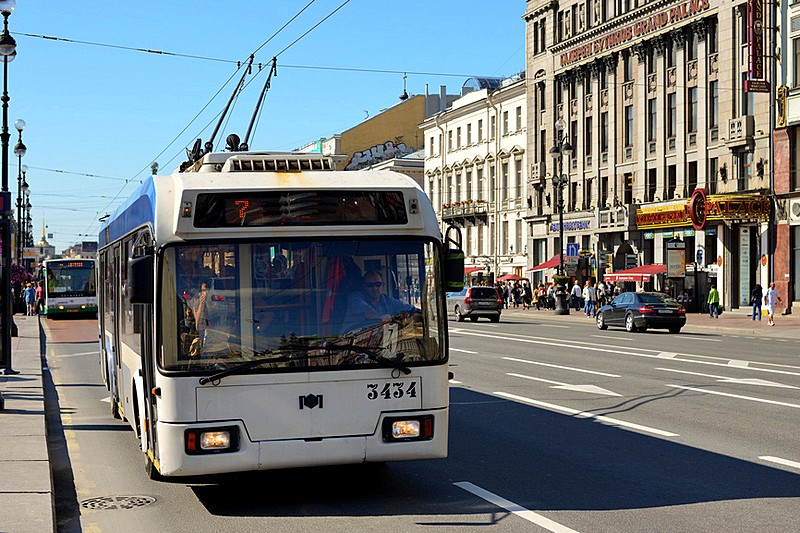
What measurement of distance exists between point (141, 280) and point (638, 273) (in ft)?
162

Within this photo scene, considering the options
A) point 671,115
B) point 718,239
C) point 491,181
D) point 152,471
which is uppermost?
point 671,115

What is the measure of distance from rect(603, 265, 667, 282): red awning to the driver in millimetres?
47946

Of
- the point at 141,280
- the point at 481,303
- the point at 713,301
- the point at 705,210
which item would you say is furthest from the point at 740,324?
the point at 141,280

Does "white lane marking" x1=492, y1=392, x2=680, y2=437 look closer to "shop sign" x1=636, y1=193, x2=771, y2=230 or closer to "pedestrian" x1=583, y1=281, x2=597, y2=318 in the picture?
"shop sign" x1=636, y1=193, x2=771, y2=230

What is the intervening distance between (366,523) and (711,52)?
48.0 m

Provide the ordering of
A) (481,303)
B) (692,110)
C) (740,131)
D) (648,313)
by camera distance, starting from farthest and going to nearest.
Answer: (692,110) < (740,131) < (481,303) < (648,313)

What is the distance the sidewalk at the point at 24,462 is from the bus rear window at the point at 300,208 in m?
2.30

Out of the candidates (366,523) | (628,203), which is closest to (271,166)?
(366,523)

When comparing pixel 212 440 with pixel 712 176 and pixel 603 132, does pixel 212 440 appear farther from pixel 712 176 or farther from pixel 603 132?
pixel 603 132

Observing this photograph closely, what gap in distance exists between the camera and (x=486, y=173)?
76188 millimetres

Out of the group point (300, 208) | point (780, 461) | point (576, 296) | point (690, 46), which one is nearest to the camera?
point (300, 208)

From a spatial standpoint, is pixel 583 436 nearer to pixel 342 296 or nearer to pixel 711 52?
pixel 342 296

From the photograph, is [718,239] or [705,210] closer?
[705,210]

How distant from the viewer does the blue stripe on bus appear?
8.69 metres
